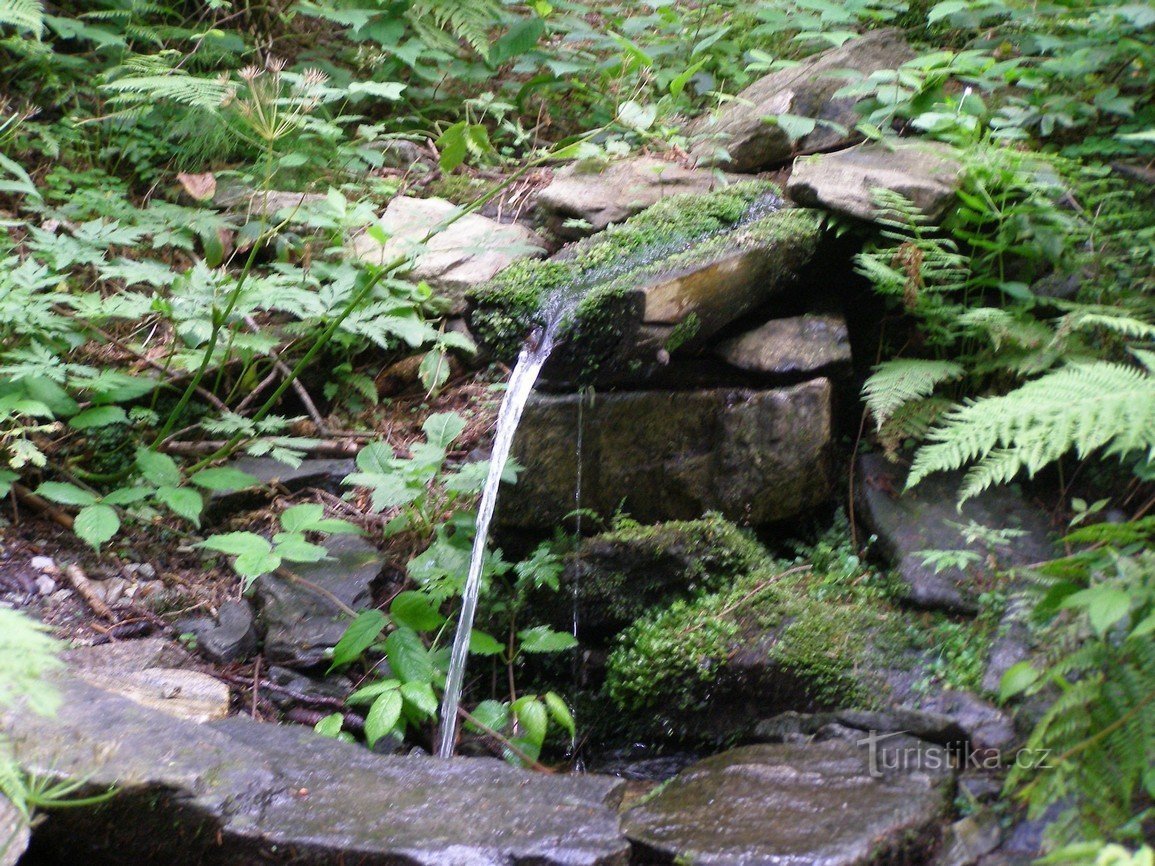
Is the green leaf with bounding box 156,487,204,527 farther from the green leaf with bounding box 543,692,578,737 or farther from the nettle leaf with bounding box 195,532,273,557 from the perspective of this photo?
A: the green leaf with bounding box 543,692,578,737

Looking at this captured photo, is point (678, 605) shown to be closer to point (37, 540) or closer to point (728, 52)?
point (37, 540)

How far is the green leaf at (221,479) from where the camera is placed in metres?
3.70

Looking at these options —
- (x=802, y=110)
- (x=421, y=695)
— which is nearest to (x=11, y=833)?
(x=421, y=695)

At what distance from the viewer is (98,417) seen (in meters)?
3.70

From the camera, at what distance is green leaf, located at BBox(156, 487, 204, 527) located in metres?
3.55

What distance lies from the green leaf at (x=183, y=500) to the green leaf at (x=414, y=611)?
0.87 meters

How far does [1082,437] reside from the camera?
85.2 inches

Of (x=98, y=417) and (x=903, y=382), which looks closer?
(x=903, y=382)

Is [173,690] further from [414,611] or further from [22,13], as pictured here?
Result: [22,13]

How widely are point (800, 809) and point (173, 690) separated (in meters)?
2.10

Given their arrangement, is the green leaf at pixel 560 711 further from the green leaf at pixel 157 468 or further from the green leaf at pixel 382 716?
the green leaf at pixel 157 468

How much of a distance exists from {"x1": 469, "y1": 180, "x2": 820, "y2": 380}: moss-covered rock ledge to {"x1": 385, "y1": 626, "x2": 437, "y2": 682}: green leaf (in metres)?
1.21

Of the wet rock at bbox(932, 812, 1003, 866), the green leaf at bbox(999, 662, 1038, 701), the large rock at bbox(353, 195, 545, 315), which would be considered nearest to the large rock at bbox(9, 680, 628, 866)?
the wet rock at bbox(932, 812, 1003, 866)

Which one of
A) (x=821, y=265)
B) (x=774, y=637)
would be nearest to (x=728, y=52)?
(x=821, y=265)
